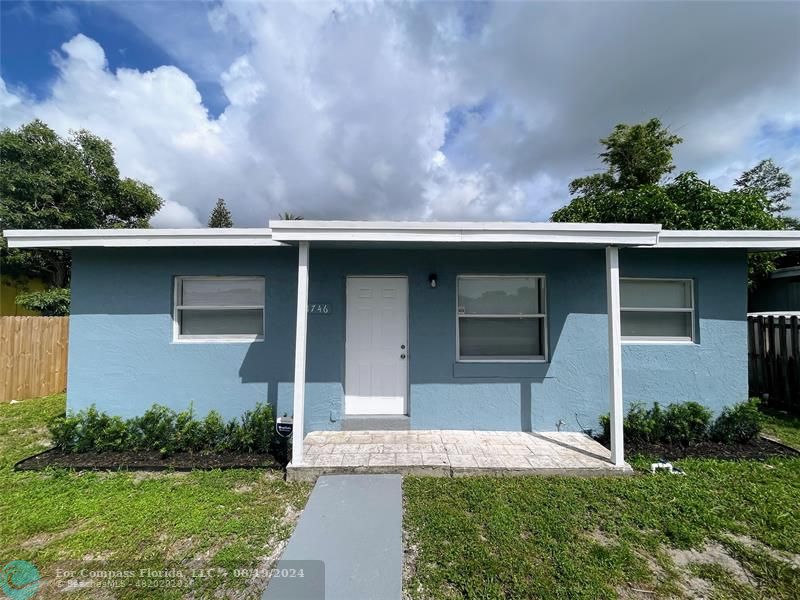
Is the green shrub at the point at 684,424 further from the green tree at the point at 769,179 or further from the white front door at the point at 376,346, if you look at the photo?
the green tree at the point at 769,179

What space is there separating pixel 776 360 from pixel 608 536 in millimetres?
6086

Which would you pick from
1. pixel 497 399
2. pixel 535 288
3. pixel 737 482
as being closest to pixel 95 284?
pixel 497 399

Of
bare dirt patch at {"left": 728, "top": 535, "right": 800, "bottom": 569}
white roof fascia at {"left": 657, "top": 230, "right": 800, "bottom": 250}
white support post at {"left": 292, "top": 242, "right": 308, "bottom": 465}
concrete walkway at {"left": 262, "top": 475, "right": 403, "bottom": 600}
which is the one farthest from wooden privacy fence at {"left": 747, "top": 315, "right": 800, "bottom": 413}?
white support post at {"left": 292, "top": 242, "right": 308, "bottom": 465}

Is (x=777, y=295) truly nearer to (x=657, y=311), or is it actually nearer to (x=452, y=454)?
(x=657, y=311)

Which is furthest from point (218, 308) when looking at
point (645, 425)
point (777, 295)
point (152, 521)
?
point (777, 295)

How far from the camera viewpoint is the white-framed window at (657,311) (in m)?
4.89

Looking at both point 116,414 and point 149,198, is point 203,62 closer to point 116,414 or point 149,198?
point 116,414

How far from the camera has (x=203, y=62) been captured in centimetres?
676

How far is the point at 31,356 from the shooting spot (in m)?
6.84

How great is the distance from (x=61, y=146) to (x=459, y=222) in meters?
15.9

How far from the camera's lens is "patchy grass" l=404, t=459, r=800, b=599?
2.25 metres

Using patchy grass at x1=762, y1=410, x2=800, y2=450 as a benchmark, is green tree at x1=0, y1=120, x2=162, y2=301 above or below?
above

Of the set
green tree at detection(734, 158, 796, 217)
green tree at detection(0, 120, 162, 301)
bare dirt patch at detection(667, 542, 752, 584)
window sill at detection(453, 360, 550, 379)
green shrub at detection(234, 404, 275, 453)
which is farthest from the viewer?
green tree at detection(734, 158, 796, 217)

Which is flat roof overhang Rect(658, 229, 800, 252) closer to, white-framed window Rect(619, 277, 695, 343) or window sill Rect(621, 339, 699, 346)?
white-framed window Rect(619, 277, 695, 343)
